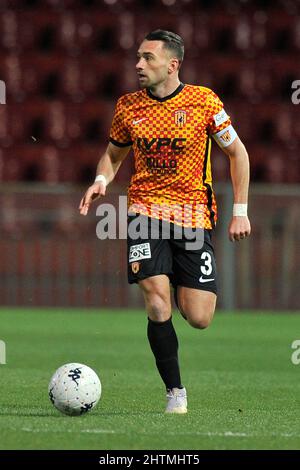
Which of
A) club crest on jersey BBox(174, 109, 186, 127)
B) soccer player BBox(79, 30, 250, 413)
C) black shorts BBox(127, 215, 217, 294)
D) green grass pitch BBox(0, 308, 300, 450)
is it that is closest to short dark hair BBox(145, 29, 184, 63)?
soccer player BBox(79, 30, 250, 413)

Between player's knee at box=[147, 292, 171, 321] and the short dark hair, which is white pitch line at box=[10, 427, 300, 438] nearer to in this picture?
player's knee at box=[147, 292, 171, 321]

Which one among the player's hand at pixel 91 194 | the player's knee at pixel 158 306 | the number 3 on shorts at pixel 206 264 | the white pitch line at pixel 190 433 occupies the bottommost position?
the white pitch line at pixel 190 433

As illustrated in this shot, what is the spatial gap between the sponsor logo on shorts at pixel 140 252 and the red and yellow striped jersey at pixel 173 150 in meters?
0.18

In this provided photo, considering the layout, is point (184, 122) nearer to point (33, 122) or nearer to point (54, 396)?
point (54, 396)

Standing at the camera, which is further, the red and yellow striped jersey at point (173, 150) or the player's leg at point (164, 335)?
the red and yellow striped jersey at point (173, 150)

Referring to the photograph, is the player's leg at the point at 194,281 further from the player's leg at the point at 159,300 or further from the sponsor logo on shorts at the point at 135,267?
the sponsor logo on shorts at the point at 135,267

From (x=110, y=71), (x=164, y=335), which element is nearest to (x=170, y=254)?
(x=164, y=335)

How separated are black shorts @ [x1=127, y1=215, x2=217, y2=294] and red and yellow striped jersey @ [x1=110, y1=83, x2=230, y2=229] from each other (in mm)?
62

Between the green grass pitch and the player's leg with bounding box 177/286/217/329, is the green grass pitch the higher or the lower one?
the lower one

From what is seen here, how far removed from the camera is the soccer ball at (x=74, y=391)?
5.66 meters

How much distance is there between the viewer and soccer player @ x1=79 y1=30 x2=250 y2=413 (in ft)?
19.8

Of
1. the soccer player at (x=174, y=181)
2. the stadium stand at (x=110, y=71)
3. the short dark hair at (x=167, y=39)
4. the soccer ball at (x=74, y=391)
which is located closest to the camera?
the soccer ball at (x=74, y=391)

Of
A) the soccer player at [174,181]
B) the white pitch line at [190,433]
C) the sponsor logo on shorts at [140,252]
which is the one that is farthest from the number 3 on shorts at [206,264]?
the white pitch line at [190,433]

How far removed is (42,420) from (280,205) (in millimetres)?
9839
